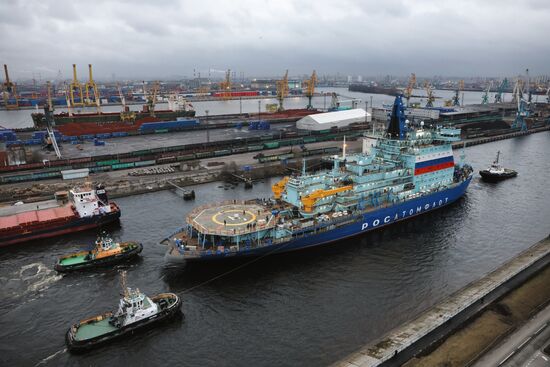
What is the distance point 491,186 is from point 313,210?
39.6 meters

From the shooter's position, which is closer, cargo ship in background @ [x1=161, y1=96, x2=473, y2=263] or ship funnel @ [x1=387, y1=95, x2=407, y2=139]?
cargo ship in background @ [x1=161, y1=96, x2=473, y2=263]

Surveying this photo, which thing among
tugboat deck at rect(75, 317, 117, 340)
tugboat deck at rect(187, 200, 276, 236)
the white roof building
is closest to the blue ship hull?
tugboat deck at rect(187, 200, 276, 236)

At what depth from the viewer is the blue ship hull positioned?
35825mm

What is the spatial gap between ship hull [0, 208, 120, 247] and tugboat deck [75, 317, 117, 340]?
1984 centimetres

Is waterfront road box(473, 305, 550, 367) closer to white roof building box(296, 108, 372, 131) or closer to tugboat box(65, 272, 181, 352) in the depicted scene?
tugboat box(65, 272, 181, 352)

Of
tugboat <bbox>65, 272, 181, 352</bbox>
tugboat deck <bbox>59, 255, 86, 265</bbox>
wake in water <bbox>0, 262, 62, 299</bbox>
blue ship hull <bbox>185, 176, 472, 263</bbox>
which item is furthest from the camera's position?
blue ship hull <bbox>185, 176, 472, 263</bbox>

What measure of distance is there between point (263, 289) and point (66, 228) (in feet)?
84.5

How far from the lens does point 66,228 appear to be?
43.2m

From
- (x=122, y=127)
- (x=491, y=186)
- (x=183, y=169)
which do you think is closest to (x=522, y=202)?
(x=491, y=186)

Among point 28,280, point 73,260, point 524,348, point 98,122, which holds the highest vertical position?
point 98,122

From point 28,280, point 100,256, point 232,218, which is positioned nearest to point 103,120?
point 100,256

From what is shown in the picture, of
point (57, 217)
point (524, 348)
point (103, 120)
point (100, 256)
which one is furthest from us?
point (103, 120)

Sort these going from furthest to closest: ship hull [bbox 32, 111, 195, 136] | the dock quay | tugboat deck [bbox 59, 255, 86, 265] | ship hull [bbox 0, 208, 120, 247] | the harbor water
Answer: ship hull [bbox 32, 111, 195, 136]
ship hull [bbox 0, 208, 120, 247]
tugboat deck [bbox 59, 255, 86, 265]
the harbor water
the dock quay

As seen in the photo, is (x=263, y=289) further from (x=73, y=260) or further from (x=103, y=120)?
(x=103, y=120)
